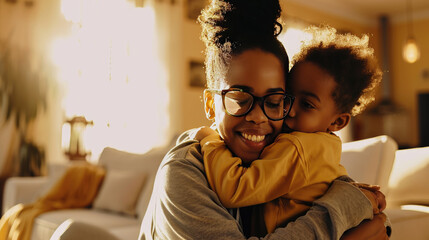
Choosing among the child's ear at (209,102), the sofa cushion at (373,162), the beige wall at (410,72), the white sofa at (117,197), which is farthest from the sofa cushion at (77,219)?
the beige wall at (410,72)

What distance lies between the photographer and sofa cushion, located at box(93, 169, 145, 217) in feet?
9.85

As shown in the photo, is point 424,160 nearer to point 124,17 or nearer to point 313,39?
point 313,39

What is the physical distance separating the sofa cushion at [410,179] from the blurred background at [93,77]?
3323 mm

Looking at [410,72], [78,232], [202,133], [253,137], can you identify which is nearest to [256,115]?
[253,137]

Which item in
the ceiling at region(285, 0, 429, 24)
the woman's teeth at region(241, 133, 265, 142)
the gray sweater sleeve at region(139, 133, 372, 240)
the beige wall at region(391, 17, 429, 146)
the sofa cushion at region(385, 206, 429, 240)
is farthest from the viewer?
the beige wall at region(391, 17, 429, 146)

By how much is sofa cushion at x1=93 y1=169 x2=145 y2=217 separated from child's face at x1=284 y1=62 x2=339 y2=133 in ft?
6.98

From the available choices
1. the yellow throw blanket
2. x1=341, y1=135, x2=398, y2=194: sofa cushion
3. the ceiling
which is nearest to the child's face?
x1=341, y1=135, x2=398, y2=194: sofa cushion

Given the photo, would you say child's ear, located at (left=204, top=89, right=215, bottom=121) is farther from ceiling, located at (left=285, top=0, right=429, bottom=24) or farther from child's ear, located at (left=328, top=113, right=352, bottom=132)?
ceiling, located at (left=285, top=0, right=429, bottom=24)

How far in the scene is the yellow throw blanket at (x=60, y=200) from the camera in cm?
296

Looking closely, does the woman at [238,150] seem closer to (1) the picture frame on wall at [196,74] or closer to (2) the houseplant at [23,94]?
(2) the houseplant at [23,94]

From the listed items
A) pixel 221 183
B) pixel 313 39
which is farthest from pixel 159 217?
pixel 313 39

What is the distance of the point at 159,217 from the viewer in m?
0.94

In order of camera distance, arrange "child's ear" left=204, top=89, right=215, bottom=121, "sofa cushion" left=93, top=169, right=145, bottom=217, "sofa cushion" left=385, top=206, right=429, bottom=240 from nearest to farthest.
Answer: "child's ear" left=204, top=89, right=215, bottom=121
"sofa cushion" left=385, top=206, right=429, bottom=240
"sofa cushion" left=93, top=169, right=145, bottom=217

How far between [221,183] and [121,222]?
6.73 feet
